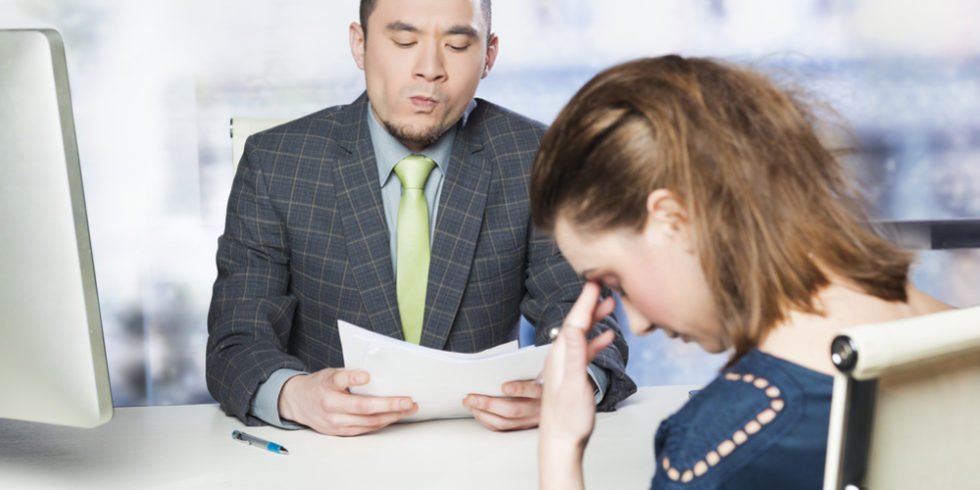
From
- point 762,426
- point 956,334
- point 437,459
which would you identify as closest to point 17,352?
point 437,459

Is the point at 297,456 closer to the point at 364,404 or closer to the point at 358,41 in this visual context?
the point at 364,404

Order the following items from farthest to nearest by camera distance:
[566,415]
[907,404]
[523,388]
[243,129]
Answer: [243,129] < [523,388] < [566,415] < [907,404]

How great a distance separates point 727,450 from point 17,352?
0.84m

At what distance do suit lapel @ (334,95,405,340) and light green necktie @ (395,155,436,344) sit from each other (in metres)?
0.03

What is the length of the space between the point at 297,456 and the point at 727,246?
0.75 meters

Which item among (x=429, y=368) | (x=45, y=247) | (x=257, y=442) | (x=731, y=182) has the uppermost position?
(x=731, y=182)

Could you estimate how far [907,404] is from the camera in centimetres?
82

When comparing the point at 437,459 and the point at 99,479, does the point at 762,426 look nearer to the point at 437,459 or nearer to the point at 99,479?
the point at 437,459

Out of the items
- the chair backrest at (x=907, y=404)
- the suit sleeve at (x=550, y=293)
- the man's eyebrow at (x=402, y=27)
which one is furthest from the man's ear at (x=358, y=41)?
the chair backrest at (x=907, y=404)

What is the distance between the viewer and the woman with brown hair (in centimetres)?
99

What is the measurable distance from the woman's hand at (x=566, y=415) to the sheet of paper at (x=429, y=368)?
0.38m

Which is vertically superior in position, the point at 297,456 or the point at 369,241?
the point at 369,241

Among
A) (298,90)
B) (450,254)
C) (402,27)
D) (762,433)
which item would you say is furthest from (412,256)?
(298,90)

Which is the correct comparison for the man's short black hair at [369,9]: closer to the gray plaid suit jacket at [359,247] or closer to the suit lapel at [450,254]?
the gray plaid suit jacket at [359,247]
